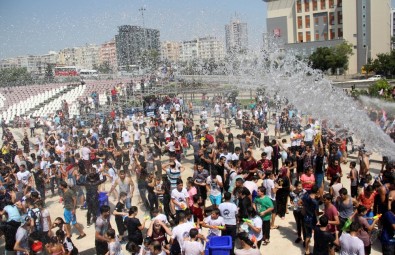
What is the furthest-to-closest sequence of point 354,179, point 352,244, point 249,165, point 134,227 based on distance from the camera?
1. point 249,165
2. point 354,179
3. point 134,227
4. point 352,244

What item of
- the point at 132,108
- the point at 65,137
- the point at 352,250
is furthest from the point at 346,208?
the point at 132,108

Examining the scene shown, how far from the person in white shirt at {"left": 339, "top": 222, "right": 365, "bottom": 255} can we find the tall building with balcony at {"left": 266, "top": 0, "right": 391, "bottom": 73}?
75.8m

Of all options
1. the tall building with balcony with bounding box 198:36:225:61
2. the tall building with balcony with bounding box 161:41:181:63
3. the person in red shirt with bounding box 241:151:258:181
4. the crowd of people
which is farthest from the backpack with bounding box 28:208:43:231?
the tall building with balcony with bounding box 161:41:181:63

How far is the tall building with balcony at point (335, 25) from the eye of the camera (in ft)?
243

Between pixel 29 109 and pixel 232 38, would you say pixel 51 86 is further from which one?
pixel 232 38

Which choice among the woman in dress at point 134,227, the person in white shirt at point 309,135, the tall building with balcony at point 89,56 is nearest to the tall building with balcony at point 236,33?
the tall building with balcony at point 89,56

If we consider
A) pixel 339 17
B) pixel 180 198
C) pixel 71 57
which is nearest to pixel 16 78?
pixel 339 17

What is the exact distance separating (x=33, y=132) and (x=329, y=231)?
22.3 meters

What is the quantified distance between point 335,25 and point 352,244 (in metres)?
79.7

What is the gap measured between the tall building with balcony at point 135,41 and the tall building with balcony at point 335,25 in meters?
29.9

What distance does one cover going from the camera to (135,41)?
67.3m

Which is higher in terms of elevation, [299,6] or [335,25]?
[299,6]

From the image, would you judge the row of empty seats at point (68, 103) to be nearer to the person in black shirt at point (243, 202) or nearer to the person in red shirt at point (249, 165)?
the person in red shirt at point (249, 165)

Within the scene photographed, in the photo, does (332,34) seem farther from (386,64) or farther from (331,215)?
(331,215)
